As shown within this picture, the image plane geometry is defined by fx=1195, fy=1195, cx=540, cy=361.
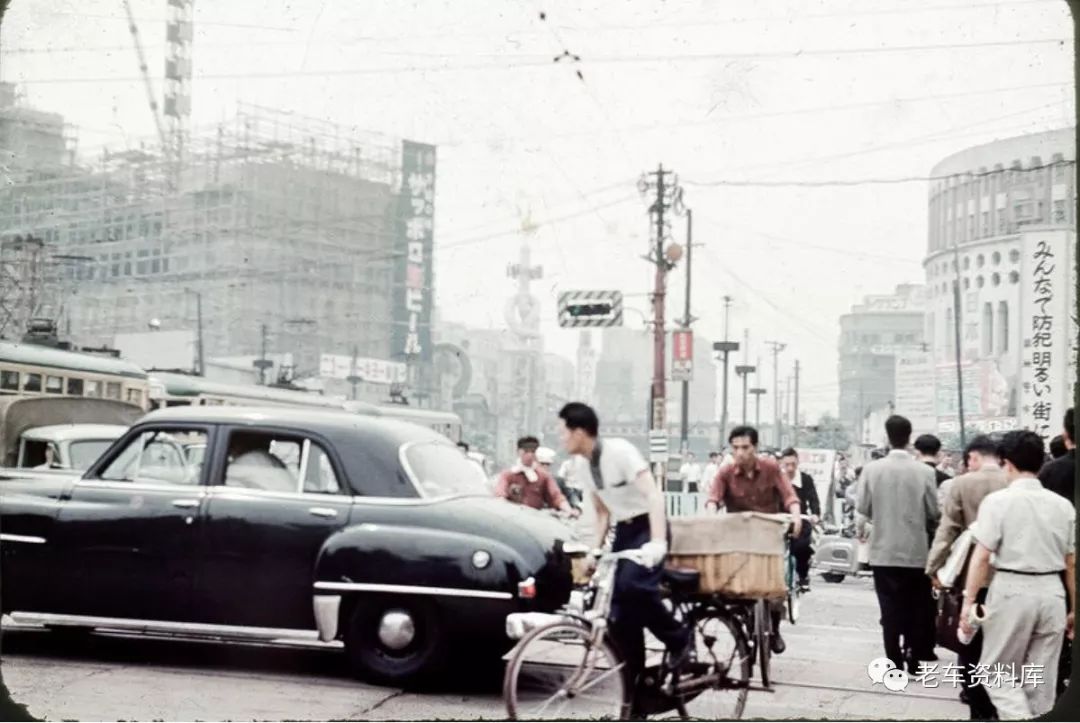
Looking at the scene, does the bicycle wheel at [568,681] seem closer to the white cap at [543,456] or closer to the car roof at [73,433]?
the white cap at [543,456]

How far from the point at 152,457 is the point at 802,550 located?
563 centimetres

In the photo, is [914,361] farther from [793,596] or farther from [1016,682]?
[1016,682]

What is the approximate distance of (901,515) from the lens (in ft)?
26.8

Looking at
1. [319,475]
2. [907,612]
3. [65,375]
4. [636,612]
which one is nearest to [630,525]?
[636,612]

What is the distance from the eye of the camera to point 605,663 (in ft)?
18.5

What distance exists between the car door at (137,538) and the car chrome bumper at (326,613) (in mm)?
825

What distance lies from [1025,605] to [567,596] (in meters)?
2.50

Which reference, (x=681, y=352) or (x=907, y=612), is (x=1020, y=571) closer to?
(x=907, y=612)

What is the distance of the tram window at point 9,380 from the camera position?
47.8ft

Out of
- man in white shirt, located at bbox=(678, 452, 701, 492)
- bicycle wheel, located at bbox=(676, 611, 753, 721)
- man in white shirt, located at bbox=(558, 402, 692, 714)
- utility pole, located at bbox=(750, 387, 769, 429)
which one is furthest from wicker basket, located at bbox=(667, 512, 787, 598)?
utility pole, located at bbox=(750, 387, 769, 429)

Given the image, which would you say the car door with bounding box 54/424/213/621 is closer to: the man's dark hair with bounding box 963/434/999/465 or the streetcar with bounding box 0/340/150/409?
the man's dark hair with bounding box 963/434/999/465

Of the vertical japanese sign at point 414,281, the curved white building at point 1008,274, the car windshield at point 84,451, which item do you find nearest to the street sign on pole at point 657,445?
the curved white building at point 1008,274

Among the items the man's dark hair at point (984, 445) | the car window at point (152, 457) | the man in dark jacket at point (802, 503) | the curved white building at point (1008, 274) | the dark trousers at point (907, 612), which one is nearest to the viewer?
the car window at point (152, 457)

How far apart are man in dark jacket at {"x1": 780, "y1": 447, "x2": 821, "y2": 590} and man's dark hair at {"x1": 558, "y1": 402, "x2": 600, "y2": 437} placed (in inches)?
195
